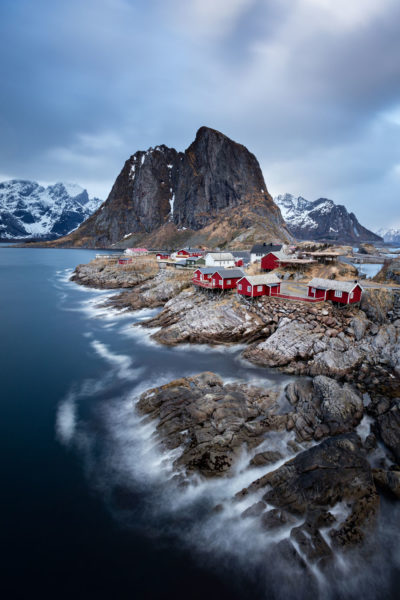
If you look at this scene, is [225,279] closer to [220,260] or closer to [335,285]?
[335,285]

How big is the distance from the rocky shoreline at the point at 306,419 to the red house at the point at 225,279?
7916 mm

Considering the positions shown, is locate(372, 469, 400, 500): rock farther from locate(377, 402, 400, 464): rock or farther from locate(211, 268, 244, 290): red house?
locate(211, 268, 244, 290): red house

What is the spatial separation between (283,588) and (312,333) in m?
21.5

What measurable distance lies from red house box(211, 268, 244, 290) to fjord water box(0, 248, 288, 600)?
42.0ft

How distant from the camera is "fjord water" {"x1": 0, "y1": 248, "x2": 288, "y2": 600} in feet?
36.4

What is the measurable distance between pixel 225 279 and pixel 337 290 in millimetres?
15179

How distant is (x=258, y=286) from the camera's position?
1436 inches

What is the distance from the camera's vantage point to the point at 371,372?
78.9 feet

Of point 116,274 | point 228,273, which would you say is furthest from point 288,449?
point 116,274

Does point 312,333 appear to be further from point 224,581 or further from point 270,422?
point 224,581

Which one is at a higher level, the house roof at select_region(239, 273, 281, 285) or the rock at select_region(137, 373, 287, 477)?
the house roof at select_region(239, 273, 281, 285)

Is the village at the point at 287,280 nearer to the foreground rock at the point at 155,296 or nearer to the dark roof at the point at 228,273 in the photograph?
the dark roof at the point at 228,273

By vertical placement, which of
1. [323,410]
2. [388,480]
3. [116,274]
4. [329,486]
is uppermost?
[116,274]

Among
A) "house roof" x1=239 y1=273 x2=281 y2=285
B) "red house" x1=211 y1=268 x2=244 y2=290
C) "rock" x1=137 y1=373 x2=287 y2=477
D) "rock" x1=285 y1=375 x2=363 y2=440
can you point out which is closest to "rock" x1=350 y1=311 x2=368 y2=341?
"rock" x1=285 y1=375 x2=363 y2=440
